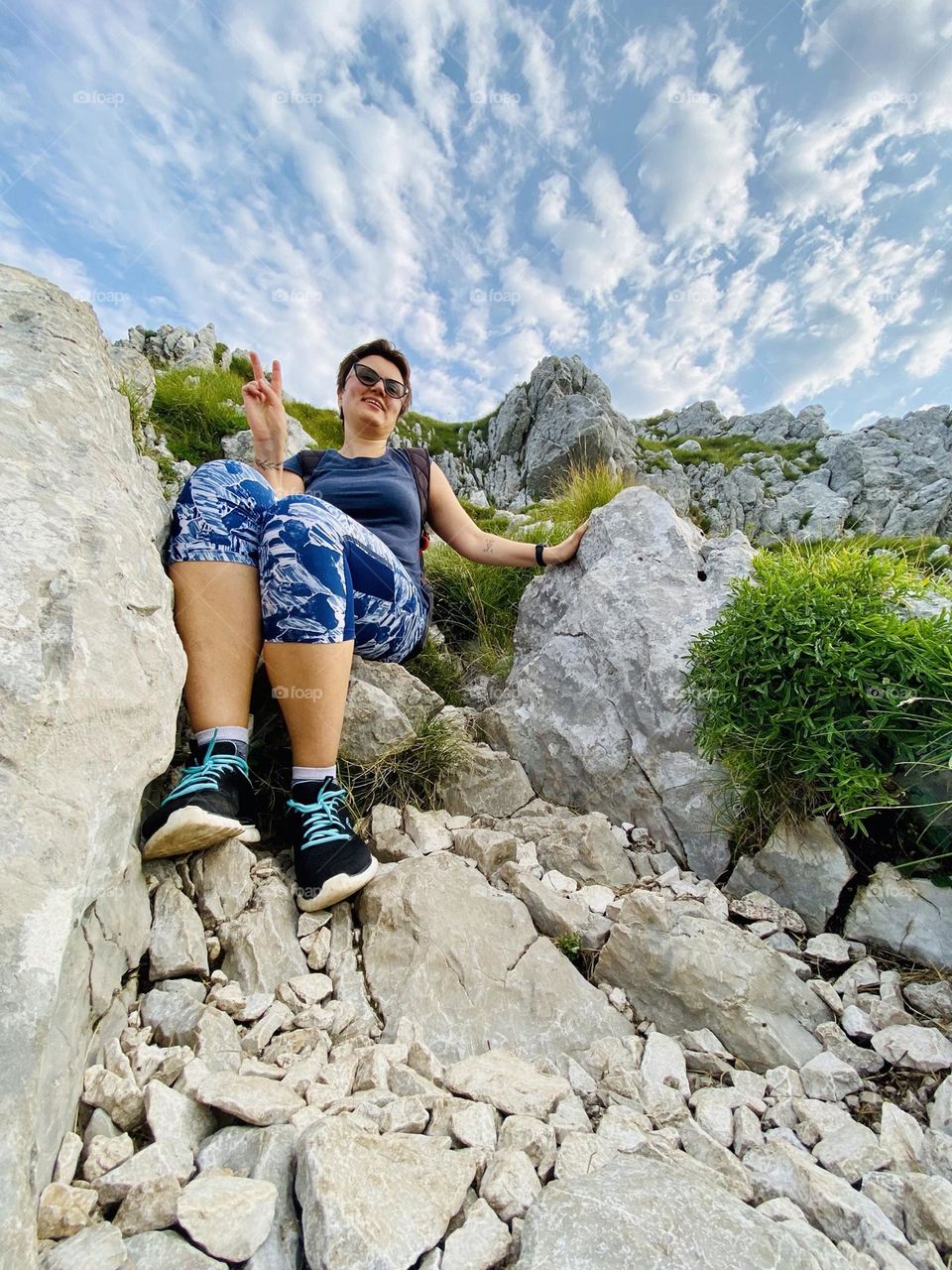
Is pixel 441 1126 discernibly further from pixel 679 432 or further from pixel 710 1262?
pixel 679 432

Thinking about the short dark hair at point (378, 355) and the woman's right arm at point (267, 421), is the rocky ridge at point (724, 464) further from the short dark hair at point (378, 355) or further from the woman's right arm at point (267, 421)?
the woman's right arm at point (267, 421)

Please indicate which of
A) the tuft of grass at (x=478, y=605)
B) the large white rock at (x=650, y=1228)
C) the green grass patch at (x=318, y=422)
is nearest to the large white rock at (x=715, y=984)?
the large white rock at (x=650, y=1228)

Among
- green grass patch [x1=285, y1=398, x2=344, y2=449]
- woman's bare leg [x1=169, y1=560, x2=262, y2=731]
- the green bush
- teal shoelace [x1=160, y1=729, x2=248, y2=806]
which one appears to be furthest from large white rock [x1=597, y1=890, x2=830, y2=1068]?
green grass patch [x1=285, y1=398, x2=344, y2=449]

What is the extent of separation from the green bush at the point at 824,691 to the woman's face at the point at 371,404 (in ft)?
9.75

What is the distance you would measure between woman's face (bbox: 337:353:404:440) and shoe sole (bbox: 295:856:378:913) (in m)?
3.36

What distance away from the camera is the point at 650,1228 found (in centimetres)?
120

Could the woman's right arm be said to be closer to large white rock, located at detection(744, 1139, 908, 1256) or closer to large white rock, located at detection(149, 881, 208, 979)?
large white rock, located at detection(149, 881, 208, 979)

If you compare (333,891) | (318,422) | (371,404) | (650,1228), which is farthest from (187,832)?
(318,422)

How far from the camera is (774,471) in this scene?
2557 inches

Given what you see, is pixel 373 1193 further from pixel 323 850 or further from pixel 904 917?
pixel 904 917

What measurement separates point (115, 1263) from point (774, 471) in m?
76.3

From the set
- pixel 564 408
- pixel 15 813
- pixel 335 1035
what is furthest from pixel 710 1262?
pixel 564 408

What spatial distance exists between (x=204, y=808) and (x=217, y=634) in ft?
2.82

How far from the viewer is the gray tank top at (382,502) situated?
3885 millimetres
